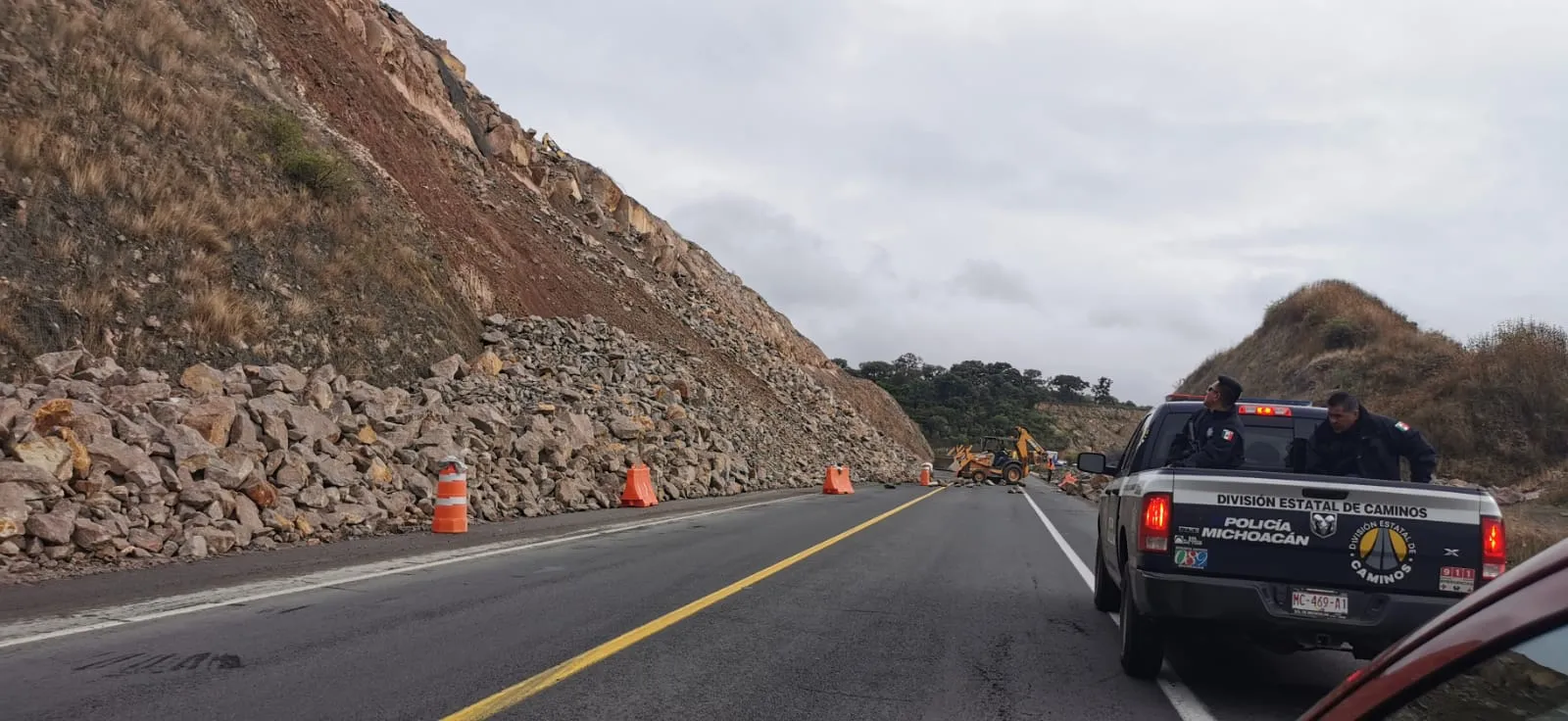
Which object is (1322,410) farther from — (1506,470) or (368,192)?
(368,192)

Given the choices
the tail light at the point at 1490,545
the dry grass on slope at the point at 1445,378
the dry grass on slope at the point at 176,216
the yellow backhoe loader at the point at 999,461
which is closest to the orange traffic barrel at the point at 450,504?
the dry grass on slope at the point at 176,216

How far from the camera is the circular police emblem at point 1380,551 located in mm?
5891

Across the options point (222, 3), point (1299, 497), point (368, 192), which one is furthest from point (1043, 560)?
point (222, 3)

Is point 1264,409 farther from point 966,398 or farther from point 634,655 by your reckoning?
point 966,398

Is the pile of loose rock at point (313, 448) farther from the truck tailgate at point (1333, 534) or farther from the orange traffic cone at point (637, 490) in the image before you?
the truck tailgate at point (1333, 534)

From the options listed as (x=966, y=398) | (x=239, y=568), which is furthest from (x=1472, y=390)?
(x=966, y=398)

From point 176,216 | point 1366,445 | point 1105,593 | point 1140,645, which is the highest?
point 176,216

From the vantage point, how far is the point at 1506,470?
23.4 metres

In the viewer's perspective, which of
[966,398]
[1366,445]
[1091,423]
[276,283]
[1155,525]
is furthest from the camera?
[1091,423]

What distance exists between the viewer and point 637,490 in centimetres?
2070

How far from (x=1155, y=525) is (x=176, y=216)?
15.8 metres

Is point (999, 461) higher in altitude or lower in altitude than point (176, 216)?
lower

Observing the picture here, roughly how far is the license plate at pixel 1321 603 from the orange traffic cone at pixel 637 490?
15886 mm

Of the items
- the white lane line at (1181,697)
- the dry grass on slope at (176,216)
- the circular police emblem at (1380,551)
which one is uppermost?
the dry grass on slope at (176,216)
